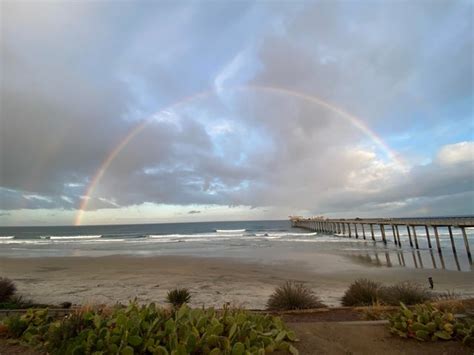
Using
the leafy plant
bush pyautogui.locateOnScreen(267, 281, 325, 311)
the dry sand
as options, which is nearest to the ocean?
the dry sand

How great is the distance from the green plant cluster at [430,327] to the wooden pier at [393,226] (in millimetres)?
22309

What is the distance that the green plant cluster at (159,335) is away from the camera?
11.5ft

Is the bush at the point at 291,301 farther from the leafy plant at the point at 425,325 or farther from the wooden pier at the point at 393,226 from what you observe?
the wooden pier at the point at 393,226

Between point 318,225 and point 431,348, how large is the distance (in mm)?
68707

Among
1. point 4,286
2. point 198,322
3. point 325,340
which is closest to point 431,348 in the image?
point 325,340

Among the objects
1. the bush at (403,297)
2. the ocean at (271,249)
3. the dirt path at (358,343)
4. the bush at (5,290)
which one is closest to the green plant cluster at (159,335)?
the dirt path at (358,343)

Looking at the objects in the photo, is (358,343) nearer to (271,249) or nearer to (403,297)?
(403,297)

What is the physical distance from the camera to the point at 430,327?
14.5ft

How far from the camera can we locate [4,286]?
29.2 feet

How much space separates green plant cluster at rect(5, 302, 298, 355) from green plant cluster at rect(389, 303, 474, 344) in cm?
201

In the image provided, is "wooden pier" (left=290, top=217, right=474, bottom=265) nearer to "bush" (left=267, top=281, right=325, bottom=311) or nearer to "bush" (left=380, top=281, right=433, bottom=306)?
"bush" (left=380, top=281, right=433, bottom=306)

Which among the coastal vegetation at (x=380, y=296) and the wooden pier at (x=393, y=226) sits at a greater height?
the wooden pier at (x=393, y=226)

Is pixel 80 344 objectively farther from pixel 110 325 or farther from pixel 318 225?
pixel 318 225

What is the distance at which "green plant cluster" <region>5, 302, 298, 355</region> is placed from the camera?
3.50m
